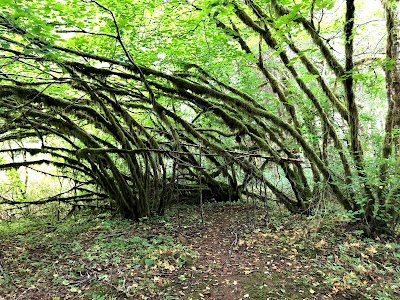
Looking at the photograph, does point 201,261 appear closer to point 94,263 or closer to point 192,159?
point 94,263

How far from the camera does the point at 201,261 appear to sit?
14.9 ft

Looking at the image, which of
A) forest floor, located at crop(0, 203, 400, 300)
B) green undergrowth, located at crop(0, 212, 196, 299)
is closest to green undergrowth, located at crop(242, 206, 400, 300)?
forest floor, located at crop(0, 203, 400, 300)

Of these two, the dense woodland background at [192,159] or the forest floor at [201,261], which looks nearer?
the forest floor at [201,261]

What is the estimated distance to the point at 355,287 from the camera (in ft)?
12.6

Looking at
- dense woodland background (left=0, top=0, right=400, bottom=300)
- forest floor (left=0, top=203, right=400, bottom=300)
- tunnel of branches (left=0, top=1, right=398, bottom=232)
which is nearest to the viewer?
forest floor (left=0, top=203, right=400, bottom=300)

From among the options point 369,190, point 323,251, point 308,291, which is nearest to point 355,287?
point 308,291

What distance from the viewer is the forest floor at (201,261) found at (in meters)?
3.70

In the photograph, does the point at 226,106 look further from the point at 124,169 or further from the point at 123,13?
the point at 124,169

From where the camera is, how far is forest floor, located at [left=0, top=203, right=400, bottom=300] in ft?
12.2

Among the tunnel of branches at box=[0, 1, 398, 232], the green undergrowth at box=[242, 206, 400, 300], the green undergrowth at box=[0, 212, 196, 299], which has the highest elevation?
the tunnel of branches at box=[0, 1, 398, 232]

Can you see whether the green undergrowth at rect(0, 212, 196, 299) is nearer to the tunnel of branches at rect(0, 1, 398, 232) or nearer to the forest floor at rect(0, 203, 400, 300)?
the forest floor at rect(0, 203, 400, 300)

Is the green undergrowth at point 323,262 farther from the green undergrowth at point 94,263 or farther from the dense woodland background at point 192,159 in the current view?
the green undergrowth at point 94,263

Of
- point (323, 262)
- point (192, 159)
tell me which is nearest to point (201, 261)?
point (323, 262)

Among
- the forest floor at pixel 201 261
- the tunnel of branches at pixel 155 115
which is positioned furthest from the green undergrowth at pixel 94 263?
the tunnel of branches at pixel 155 115
